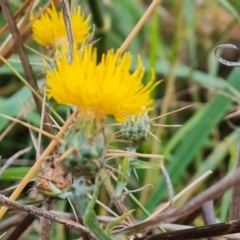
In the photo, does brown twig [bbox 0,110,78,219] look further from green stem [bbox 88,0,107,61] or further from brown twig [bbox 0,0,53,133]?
green stem [bbox 88,0,107,61]

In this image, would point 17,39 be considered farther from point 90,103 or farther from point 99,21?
point 99,21

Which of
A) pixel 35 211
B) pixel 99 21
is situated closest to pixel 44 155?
pixel 35 211

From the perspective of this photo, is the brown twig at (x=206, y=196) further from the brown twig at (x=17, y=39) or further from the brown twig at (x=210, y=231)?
the brown twig at (x=17, y=39)

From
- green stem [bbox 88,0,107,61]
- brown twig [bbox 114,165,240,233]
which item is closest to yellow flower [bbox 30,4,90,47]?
brown twig [bbox 114,165,240,233]

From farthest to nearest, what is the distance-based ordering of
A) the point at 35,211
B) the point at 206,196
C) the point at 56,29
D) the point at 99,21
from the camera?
the point at 99,21 < the point at 56,29 < the point at 35,211 < the point at 206,196

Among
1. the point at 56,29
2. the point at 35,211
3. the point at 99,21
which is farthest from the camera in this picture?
the point at 99,21

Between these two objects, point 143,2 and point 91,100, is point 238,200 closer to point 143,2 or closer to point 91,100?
point 91,100
